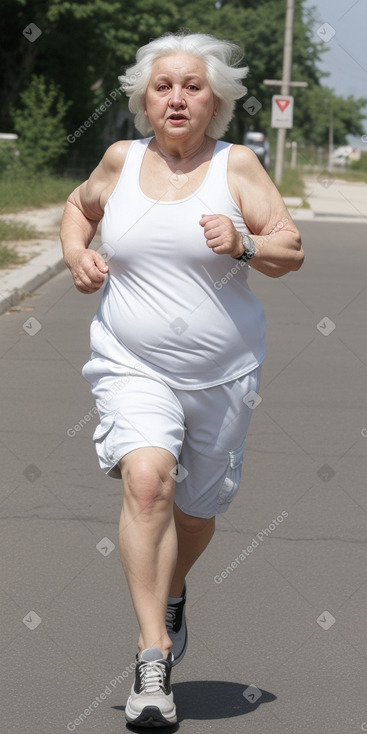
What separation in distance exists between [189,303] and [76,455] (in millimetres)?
3298

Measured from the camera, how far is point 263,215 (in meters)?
3.87

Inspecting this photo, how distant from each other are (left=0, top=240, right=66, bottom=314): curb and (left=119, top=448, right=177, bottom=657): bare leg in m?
8.93

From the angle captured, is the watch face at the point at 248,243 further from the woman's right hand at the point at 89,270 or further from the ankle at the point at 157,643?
the ankle at the point at 157,643

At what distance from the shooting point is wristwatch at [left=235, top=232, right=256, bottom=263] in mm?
3707

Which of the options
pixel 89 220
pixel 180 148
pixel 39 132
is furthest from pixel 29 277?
pixel 39 132

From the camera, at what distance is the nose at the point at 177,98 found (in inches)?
152

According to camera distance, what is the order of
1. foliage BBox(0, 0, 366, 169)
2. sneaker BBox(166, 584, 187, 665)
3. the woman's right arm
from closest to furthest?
the woman's right arm < sneaker BBox(166, 584, 187, 665) < foliage BBox(0, 0, 366, 169)

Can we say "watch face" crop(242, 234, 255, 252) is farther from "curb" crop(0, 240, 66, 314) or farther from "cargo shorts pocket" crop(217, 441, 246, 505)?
"curb" crop(0, 240, 66, 314)

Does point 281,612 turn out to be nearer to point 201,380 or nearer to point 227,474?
point 227,474

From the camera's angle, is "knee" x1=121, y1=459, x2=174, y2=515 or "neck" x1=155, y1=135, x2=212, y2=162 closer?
"knee" x1=121, y1=459, x2=174, y2=515

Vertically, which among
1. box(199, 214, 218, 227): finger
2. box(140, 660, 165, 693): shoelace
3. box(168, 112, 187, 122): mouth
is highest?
box(168, 112, 187, 122): mouth

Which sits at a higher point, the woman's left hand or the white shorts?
the woman's left hand

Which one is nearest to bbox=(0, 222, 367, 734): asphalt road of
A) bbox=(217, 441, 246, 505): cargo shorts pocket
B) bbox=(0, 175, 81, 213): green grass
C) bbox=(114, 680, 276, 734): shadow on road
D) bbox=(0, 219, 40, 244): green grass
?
bbox=(114, 680, 276, 734): shadow on road

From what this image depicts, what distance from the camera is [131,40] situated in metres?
39.5
